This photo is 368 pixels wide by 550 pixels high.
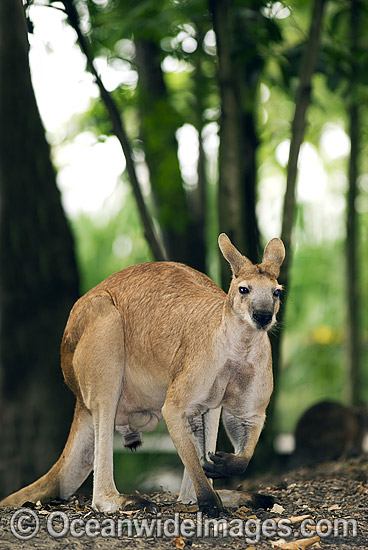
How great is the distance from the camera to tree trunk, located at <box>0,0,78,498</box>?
7.26m

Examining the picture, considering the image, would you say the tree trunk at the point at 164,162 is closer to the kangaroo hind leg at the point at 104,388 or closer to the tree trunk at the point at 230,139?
the tree trunk at the point at 230,139

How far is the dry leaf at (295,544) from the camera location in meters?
4.25

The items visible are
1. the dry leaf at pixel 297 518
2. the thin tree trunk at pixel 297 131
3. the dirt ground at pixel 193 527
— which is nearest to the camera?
the dirt ground at pixel 193 527

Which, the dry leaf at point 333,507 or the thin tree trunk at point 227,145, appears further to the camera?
the thin tree trunk at point 227,145

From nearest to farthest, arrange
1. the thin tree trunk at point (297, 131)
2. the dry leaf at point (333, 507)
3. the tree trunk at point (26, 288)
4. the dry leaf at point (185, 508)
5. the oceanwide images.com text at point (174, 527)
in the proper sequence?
the oceanwide images.com text at point (174, 527) < the dry leaf at point (185, 508) < the dry leaf at point (333, 507) < the thin tree trunk at point (297, 131) < the tree trunk at point (26, 288)

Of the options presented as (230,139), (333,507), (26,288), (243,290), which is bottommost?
(333,507)

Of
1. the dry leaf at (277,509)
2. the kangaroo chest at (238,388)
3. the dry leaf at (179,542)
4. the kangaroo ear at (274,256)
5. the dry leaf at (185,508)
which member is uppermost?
the kangaroo ear at (274,256)

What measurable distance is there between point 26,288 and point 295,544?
156 inches

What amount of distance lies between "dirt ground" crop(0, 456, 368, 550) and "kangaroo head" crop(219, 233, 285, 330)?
1.22 meters

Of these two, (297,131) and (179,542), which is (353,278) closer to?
(297,131)

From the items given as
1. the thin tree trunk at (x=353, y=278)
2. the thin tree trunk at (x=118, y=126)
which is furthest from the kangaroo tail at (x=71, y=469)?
the thin tree trunk at (x=353, y=278)

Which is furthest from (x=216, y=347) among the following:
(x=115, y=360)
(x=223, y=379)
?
(x=115, y=360)

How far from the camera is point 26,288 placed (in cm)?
734

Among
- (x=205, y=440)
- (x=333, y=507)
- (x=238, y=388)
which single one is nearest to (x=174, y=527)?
(x=205, y=440)
